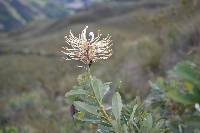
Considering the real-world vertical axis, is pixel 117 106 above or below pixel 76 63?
below

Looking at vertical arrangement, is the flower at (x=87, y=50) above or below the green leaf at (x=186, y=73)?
above

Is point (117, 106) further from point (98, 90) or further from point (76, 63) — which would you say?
point (76, 63)

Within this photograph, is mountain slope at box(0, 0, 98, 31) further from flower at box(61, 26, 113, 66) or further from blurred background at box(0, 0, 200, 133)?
flower at box(61, 26, 113, 66)

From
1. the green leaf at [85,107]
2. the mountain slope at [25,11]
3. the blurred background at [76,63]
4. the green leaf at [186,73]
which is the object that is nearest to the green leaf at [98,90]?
the green leaf at [85,107]

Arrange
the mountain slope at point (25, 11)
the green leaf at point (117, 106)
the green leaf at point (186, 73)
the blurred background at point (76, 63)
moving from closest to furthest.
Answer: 1. the green leaf at point (186, 73)
2. the green leaf at point (117, 106)
3. the blurred background at point (76, 63)
4. the mountain slope at point (25, 11)

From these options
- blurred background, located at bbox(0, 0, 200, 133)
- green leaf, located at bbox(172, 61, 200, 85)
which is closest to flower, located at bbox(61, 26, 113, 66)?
blurred background, located at bbox(0, 0, 200, 133)

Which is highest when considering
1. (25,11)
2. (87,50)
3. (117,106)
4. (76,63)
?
(25,11)

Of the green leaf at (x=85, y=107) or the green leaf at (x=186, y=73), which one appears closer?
the green leaf at (x=186, y=73)

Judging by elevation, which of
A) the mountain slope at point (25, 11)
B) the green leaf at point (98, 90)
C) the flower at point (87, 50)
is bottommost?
the green leaf at point (98, 90)

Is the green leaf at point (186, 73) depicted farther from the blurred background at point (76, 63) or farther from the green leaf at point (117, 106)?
the blurred background at point (76, 63)

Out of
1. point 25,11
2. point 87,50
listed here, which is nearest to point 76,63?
point 87,50
